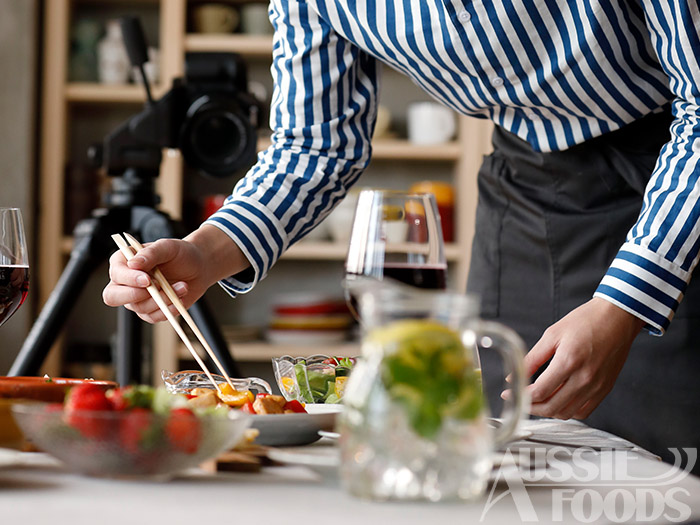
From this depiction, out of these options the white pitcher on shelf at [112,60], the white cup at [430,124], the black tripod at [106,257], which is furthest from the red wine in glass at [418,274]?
the white pitcher on shelf at [112,60]

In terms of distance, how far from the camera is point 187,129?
5.37ft

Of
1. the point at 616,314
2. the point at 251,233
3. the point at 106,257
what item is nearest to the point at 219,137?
the point at 106,257

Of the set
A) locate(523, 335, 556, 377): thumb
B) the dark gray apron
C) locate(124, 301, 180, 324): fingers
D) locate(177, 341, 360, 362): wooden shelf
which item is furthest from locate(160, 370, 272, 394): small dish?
locate(177, 341, 360, 362): wooden shelf

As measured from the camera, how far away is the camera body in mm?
1613

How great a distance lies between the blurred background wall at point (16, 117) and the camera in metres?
2.62

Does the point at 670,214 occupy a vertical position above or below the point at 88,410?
above

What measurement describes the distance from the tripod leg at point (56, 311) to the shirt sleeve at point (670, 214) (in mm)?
1085

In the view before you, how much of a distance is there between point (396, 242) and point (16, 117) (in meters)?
2.25

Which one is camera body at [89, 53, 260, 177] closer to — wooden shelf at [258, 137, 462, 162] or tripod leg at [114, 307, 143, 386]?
tripod leg at [114, 307, 143, 386]

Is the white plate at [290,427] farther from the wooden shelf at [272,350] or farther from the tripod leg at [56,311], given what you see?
the wooden shelf at [272,350]

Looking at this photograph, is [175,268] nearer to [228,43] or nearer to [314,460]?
[314,460]

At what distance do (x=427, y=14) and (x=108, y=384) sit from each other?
0.61m

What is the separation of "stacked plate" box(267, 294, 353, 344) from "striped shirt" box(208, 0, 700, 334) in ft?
5.19

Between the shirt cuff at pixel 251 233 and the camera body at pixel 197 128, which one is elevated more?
the camera body at pixel 197 128
